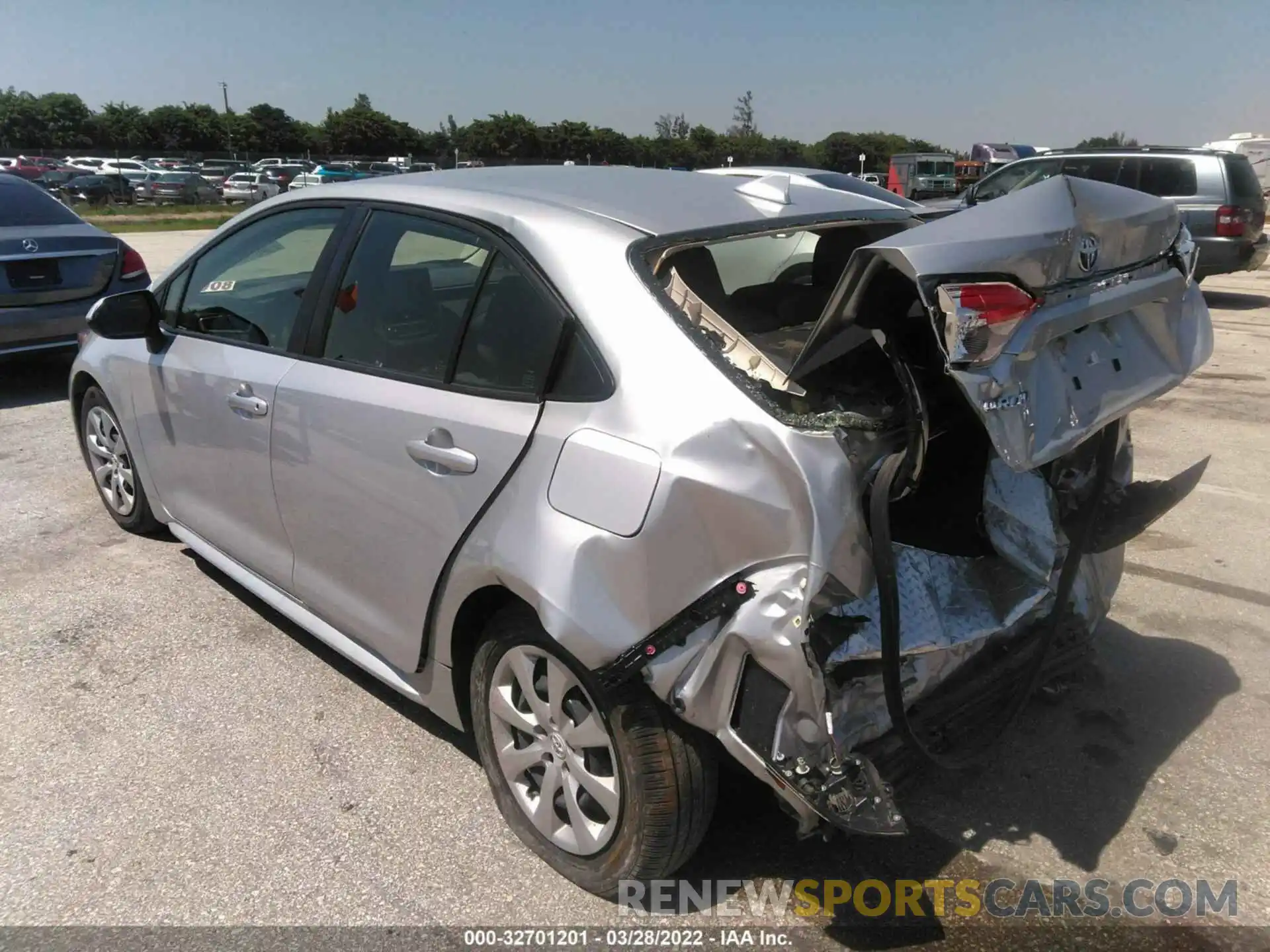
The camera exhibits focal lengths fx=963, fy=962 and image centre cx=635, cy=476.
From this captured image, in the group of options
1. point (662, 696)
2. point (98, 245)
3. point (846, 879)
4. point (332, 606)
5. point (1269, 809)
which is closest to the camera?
point (662, 696)

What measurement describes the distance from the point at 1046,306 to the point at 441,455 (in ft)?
4.85

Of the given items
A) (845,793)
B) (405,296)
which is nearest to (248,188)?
(405,296)

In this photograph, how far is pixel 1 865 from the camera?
2576 mm


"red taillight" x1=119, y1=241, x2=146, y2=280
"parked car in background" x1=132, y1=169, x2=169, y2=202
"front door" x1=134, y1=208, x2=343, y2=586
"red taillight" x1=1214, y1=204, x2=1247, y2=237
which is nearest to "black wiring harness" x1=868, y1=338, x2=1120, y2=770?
"front door" x1=134, y1=208, x2=343, y2=586

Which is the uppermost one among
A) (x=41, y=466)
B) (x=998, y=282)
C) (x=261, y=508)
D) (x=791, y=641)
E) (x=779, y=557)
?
(x=998, y=282)

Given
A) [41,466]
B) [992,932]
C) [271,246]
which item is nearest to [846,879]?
[992,932]

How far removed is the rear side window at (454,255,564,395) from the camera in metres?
2.41

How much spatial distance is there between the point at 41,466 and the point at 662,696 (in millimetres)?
5249

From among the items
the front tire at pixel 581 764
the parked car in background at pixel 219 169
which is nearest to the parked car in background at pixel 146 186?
the parked car in background at pixel 219 169

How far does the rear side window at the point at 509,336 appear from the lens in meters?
2.41

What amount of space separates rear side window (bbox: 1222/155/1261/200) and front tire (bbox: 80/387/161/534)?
12.1m

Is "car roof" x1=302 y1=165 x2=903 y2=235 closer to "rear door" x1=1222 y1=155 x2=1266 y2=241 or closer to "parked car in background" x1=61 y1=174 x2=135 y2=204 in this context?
"rear door" x1=1222 y1=155 x2=1266 y2=241

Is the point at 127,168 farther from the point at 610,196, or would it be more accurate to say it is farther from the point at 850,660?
the point at 850,660

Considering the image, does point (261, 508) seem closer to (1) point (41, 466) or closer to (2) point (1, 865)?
(2) point (1, 865)
